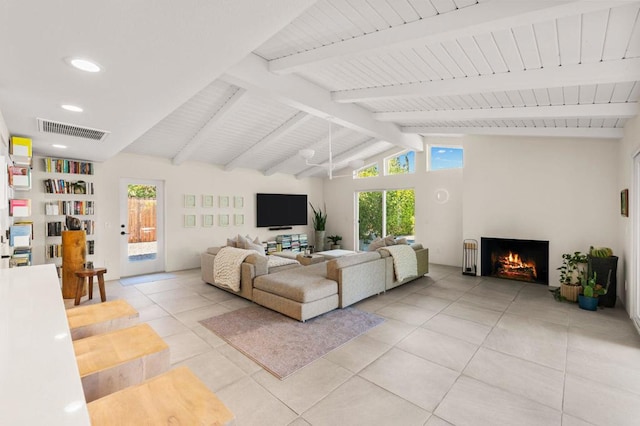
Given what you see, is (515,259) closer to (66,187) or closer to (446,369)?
(446,369)

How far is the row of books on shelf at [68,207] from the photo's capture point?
5.14 m

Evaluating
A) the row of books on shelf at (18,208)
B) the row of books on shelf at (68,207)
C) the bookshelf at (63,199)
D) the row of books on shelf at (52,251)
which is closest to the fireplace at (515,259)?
the row of books on shelf at (18,208)

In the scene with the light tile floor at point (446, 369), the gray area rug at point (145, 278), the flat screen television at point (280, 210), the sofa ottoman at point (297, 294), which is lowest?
the light tile floor at point (446, 369)

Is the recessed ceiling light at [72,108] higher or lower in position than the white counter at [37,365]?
higher

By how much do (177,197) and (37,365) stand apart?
6.38 m

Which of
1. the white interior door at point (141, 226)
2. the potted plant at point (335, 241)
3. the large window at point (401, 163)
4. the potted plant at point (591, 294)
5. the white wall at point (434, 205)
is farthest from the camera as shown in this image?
the potted plant at point (335, 241)

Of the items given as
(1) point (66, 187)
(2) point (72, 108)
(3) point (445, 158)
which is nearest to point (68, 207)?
(1) point (66, 187)

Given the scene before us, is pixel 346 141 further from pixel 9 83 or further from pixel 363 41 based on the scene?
pixel 9 83

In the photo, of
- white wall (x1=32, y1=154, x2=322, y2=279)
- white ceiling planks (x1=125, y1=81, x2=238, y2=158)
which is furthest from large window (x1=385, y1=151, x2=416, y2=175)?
white ceiling planks (x1=125, y1=81, x2=238, y2=158)

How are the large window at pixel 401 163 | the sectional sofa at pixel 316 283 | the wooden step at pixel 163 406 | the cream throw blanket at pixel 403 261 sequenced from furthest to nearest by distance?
the large window at pixel 401 163 < the cream throw blanket at pixel 403 261 < the sectional sofa at pixel 316 283 < the wooden step at pixel 163 406

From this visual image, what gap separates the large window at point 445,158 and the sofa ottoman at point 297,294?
4.49 meters

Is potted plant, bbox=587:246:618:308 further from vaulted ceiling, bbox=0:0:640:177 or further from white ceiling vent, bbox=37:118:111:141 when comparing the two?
white ceiling vent, bbox=37:118:111:141

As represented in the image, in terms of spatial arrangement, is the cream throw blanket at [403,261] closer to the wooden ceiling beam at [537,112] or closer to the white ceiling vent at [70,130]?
the wooden ceiling beam at [537,112]

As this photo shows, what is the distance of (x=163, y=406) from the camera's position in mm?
1005
